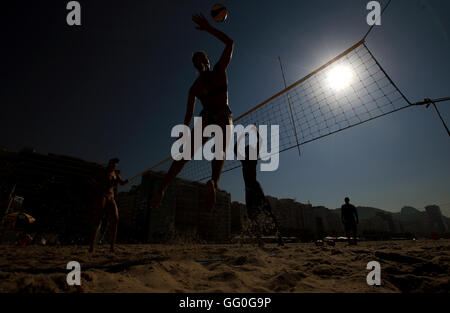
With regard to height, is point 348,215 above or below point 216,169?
below

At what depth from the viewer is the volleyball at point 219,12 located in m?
3.35

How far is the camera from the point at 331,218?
95.3 ft

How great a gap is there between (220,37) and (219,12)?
1.84 meters

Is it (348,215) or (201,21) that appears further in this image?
(348,215)

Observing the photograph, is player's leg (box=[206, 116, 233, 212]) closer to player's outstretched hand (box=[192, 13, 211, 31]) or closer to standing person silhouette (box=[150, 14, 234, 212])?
standing person silhouette (box=[150, 14, 234, 212])

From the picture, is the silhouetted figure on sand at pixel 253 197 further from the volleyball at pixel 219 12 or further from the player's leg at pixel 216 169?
the player's leg at pixel 216 169

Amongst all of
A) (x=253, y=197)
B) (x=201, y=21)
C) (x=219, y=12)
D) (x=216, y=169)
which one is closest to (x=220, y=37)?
(x=201, y=21)

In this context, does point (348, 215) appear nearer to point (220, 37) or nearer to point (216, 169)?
point (216, 169)

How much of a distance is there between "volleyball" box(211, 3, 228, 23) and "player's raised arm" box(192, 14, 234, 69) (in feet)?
4.95

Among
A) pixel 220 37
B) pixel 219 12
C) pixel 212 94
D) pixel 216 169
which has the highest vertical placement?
pixel 219 12

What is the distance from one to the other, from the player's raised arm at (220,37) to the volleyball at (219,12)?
151 centimetres

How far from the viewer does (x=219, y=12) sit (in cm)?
339

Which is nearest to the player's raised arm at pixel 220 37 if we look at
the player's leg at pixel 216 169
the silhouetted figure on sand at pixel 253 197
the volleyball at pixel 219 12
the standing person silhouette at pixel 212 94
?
the standing person silhouette at pixel 212 94
